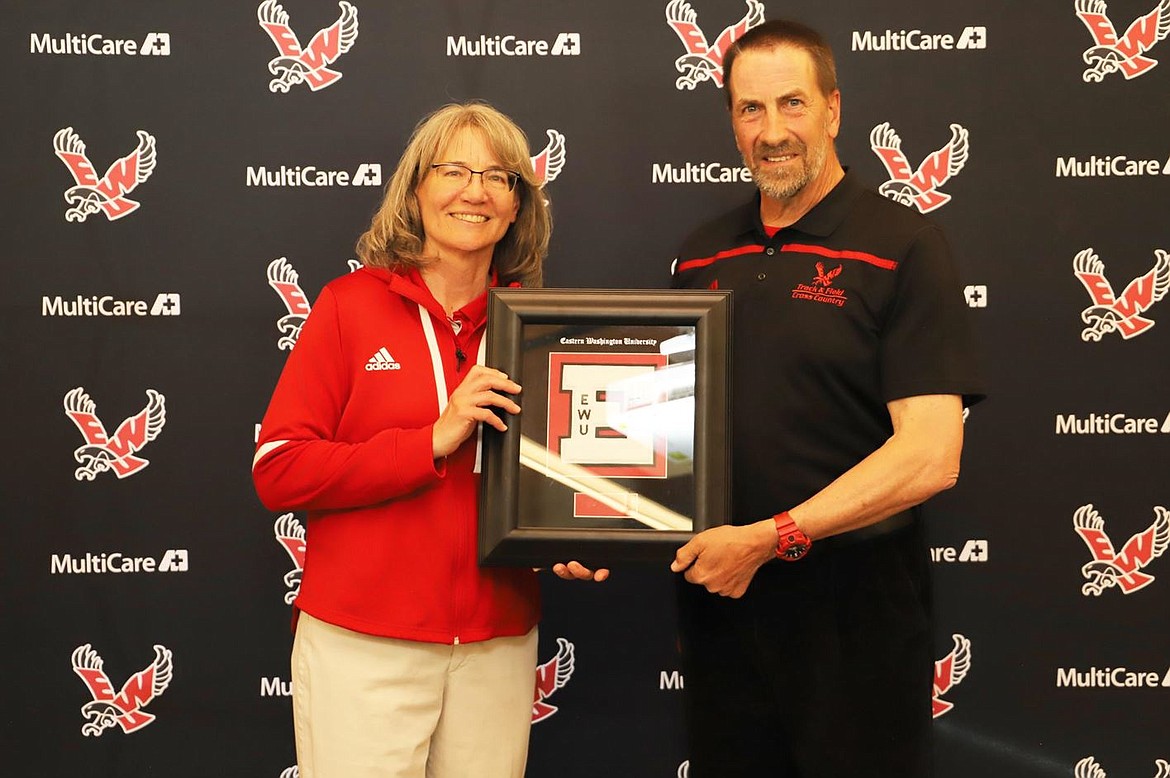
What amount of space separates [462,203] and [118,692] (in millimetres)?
1778

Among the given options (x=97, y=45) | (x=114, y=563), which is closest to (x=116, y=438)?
(x=114, y=563)

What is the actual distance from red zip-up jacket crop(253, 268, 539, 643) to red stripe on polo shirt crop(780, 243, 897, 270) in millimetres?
686

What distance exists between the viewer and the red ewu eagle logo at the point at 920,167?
2.72 m

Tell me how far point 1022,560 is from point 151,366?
2.41m

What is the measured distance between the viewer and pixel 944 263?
1.91m

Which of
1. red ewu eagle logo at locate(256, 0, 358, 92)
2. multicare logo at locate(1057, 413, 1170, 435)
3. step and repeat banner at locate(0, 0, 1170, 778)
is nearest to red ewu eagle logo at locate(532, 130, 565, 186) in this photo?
step and repeat banner at locate(0, 0, 1170, 778)

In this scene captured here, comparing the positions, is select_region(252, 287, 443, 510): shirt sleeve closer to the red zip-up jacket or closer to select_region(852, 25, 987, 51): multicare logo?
the red zip-up jacket

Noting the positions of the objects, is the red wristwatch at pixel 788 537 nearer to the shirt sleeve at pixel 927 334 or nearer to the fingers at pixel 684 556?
the fingers at pixel 684 556

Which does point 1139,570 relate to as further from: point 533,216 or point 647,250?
point 533,216

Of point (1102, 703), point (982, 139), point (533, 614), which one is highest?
point (982, 139)

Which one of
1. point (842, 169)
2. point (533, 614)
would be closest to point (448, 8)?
point (842, 169)

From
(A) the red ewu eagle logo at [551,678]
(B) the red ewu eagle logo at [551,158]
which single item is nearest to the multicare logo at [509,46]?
(B) the red ewu eagle logo at [551,158]

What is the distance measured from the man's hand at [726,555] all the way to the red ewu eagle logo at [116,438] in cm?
162

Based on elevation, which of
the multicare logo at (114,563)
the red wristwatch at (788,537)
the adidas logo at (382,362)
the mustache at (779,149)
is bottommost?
the multicare logo at (114,563)
